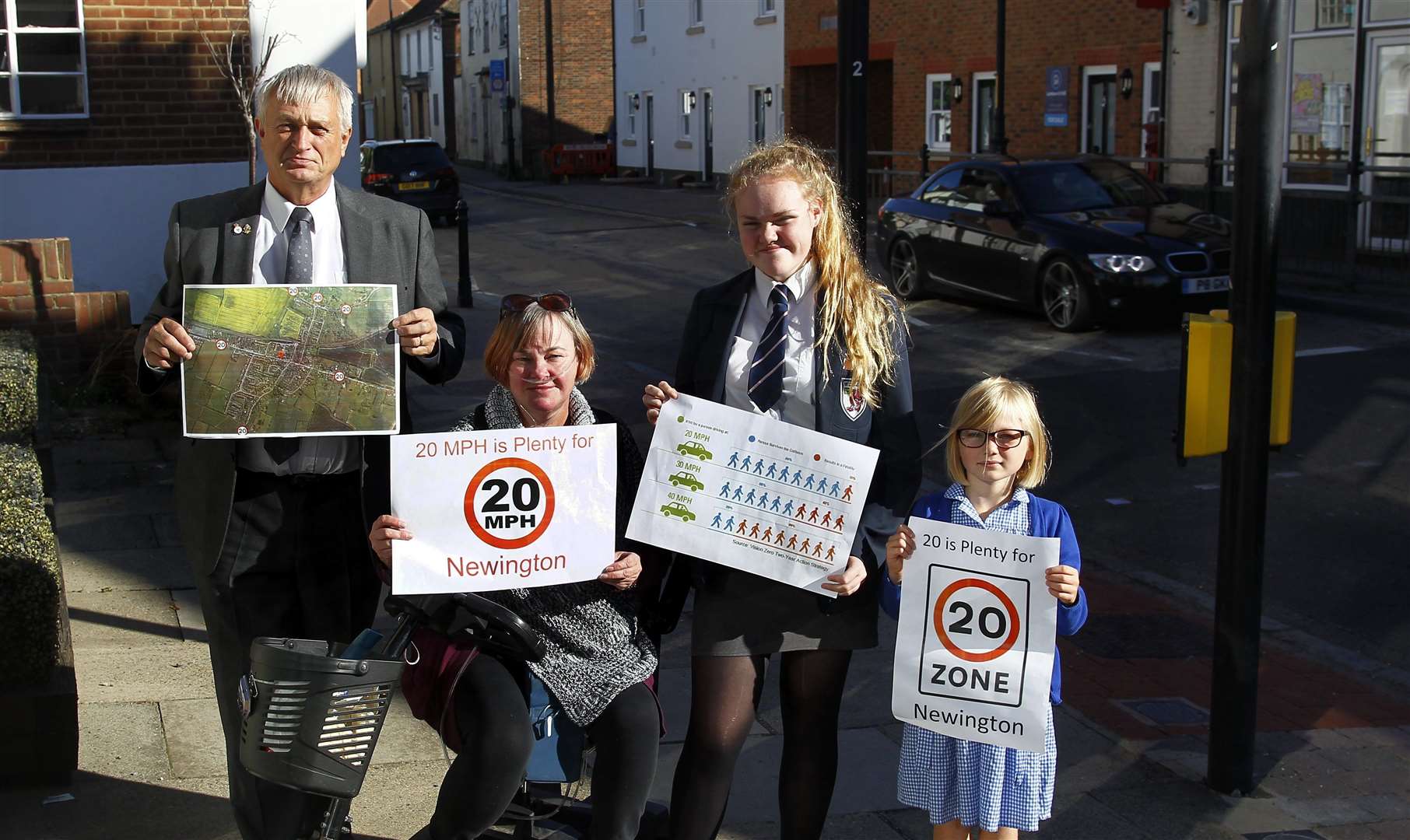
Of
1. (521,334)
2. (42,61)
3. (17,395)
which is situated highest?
(42,61)

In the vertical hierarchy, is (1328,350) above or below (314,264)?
below

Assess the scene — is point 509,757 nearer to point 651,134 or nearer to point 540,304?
point 540,304

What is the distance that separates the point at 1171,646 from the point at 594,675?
3.64 meters

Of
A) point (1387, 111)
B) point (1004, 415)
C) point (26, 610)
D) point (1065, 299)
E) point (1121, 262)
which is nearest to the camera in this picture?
point (1004, 415)

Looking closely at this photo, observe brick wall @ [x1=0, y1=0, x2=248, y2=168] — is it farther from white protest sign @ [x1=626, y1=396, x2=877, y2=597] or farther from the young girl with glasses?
the young girl with glasses

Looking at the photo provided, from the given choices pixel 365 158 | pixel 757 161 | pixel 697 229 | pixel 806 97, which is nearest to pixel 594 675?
pixel 757 161

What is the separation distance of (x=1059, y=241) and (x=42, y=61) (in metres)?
8.98

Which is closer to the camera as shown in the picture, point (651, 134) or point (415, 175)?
point (415, 175)

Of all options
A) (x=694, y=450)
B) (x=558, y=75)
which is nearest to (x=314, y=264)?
(x=694, y=450)

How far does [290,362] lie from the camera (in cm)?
341

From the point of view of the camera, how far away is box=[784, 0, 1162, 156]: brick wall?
78.0 ft

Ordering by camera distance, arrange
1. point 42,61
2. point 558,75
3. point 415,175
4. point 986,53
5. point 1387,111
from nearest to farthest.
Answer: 1. point 42,61
2. point 1387,111
3. point 986,53
4. point 415,175
5. point 558,75

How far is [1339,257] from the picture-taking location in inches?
672

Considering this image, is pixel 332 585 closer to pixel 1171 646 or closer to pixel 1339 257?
pixel 1171 646
